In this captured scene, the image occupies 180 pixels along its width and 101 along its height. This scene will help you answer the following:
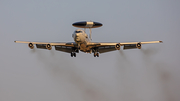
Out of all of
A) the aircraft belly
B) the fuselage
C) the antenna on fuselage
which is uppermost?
the antenna on fuselage

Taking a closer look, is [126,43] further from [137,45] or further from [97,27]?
[97,27]

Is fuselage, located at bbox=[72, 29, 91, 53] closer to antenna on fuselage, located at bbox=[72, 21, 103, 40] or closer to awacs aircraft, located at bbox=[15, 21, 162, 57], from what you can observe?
awacs aircraft, located at bbox=[15, 21, 162, 57]

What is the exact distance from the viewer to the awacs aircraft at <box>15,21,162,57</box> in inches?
3041

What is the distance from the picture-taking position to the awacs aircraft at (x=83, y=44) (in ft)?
253

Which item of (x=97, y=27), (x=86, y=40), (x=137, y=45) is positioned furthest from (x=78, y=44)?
(x=137, y=45)

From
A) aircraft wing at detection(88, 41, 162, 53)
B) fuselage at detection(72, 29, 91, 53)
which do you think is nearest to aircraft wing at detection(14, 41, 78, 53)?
fuselage at detection(72, 29, 91, 53)

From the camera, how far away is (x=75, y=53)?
8481 cm

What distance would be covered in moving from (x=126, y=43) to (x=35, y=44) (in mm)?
22375

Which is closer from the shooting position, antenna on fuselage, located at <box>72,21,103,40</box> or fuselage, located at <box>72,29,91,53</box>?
fuselage, located at <box>72,29,91,53</box>

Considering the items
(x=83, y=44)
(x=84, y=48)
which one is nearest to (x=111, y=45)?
(x=84, y=48)

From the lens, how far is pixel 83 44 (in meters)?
79.2

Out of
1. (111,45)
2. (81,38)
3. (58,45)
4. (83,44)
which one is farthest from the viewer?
(58,45)

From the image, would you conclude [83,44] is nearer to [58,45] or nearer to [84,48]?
[84,48]

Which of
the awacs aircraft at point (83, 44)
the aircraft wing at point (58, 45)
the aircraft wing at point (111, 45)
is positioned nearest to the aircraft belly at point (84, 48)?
the awacs aircraft at point (83, 44)
